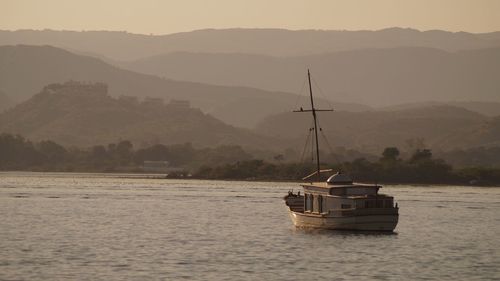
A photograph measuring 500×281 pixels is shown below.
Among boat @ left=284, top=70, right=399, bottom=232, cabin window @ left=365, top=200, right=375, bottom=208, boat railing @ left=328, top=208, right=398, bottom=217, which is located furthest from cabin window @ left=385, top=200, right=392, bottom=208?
cabin window @ left=365, top=200, right=375, bottom=208

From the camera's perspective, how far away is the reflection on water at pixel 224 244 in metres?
68.3

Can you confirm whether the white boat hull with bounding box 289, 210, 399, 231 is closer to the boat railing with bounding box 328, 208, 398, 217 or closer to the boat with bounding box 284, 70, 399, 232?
the boat with bounding box 284, 70, 399, 232

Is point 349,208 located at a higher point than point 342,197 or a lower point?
lower

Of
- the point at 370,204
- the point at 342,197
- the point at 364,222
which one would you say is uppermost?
the point at 342,197

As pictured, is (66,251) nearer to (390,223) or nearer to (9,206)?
(390,223)

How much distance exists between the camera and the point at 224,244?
84.5m

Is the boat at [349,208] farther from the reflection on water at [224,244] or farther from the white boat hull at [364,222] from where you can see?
the reflection on water at [224,244]

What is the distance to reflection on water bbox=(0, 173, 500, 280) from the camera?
224ft

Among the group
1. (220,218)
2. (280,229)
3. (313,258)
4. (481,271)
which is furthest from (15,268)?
(220,218)

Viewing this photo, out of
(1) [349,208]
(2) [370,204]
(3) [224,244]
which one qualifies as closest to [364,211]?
(2) [370,204]

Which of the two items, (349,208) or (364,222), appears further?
(349,208)

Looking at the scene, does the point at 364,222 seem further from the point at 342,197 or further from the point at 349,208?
the point at 342,197

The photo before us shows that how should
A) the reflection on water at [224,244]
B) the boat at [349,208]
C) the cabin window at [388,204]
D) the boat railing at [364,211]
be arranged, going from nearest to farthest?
the reflection on water at [224,244] → the boat railing at [364,211] → the boat at [349,208] → the cabin window at [388,204]

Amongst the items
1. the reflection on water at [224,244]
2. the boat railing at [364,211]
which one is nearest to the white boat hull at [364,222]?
the boat railing at [364,211]
